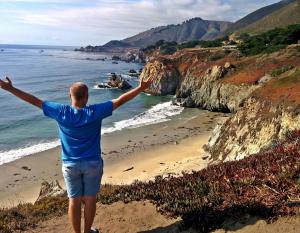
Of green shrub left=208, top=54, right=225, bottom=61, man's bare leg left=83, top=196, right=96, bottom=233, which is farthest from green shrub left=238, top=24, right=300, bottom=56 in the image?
man's bare leg left=83, top=196, right=96, bottom=233

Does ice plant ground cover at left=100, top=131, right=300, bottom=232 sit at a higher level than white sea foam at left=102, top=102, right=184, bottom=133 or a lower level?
higher

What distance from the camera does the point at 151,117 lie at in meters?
47.4

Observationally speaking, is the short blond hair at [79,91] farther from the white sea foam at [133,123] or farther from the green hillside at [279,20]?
the green hillside at [279,20]

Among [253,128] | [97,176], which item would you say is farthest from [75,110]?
[253,128]

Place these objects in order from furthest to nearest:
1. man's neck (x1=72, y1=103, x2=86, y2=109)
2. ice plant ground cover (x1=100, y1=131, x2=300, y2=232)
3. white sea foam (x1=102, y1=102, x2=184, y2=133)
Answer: white sea foam (x1=102, y1=102, x2=184, y2=133)
ice plant ground cover (x1=100, y1=131, x2=300, y2=232)
man's neck (x1=72, y1=103, x2=86, y2=109)

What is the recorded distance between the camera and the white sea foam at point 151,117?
137ft

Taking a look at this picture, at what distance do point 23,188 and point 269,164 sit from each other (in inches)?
713

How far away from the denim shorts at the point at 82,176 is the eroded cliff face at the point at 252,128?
1487cm

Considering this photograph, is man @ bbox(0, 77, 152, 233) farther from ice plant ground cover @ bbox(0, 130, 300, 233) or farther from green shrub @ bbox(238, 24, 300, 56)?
green shrub @ bbox(238, 24, 300, 56)

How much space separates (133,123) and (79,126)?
37.0m

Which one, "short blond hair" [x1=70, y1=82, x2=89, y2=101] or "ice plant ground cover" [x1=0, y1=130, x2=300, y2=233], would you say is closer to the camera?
"short blond hair" [x1=70, y1=82, x2=89, y2=101]

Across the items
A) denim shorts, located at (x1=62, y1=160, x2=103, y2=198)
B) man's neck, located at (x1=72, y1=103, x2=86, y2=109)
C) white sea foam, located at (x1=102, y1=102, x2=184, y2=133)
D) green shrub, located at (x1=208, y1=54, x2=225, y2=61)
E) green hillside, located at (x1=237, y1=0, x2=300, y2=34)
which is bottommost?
white sea foam, located at (x1=102, y1=102, x2=184, y2=133)

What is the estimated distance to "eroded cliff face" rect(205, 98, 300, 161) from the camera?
2205 cm

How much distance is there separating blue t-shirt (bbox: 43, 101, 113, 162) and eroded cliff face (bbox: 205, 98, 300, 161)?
15.1m
